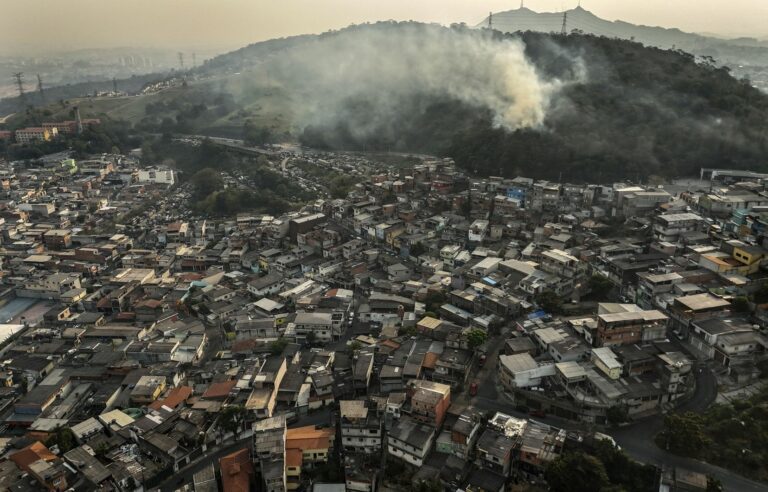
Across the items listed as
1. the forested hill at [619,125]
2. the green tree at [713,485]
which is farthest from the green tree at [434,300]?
the forested hill at [619,125]

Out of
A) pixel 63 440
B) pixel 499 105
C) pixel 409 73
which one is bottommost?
pixel 63 440

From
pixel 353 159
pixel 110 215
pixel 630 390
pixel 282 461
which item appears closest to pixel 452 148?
pixel 353 159

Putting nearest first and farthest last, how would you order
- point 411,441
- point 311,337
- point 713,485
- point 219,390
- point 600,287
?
point 713,485 → point 411,441 → point 219,390 → point 311,337 → point 600,287

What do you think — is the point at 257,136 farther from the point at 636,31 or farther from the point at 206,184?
the point at 636,31

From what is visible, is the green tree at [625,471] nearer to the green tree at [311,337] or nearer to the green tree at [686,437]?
the green tree at [686,437]

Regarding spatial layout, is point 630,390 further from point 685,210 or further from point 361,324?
point 685,210

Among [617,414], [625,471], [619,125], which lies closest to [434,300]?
[617,414]
